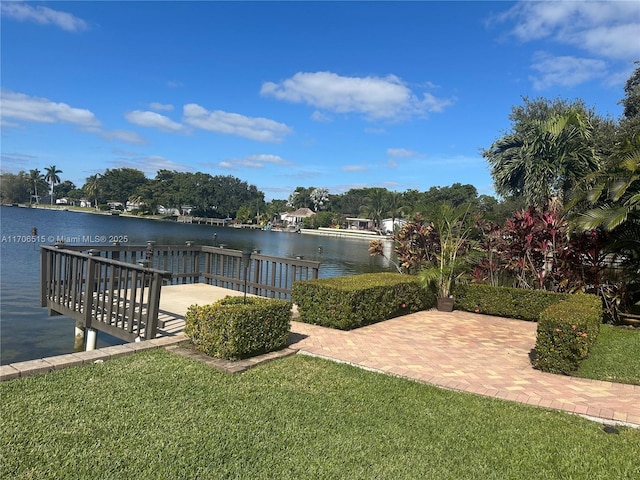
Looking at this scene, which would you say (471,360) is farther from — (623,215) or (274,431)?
(623,215)

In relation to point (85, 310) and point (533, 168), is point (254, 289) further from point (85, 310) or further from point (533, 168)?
point (533, 168)

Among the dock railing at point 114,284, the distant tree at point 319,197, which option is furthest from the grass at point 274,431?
the distant tree at point 319,197

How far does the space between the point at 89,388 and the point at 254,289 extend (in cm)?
525

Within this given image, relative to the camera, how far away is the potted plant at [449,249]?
8.32 m

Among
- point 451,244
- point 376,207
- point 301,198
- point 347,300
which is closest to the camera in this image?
point 347,300

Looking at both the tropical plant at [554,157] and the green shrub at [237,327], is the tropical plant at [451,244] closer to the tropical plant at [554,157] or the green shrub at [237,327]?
the tropical plant at [554,157]

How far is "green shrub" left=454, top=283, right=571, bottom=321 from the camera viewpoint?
24.9 ft

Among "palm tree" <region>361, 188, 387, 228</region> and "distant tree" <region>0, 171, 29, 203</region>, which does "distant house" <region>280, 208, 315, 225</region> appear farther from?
"distant tree" <region>0, 171, 29, 203</region>

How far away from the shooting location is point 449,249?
8.66m

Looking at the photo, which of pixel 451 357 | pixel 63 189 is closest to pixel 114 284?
pixel 451 357

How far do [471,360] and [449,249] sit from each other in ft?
13.7

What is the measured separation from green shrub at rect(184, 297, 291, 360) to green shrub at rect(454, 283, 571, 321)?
5.11m

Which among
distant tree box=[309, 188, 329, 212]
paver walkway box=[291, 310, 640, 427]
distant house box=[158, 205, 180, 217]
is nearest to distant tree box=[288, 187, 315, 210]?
distant tree box=[309, 188, 329, 212]

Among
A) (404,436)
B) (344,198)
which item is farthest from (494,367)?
(344,198)
